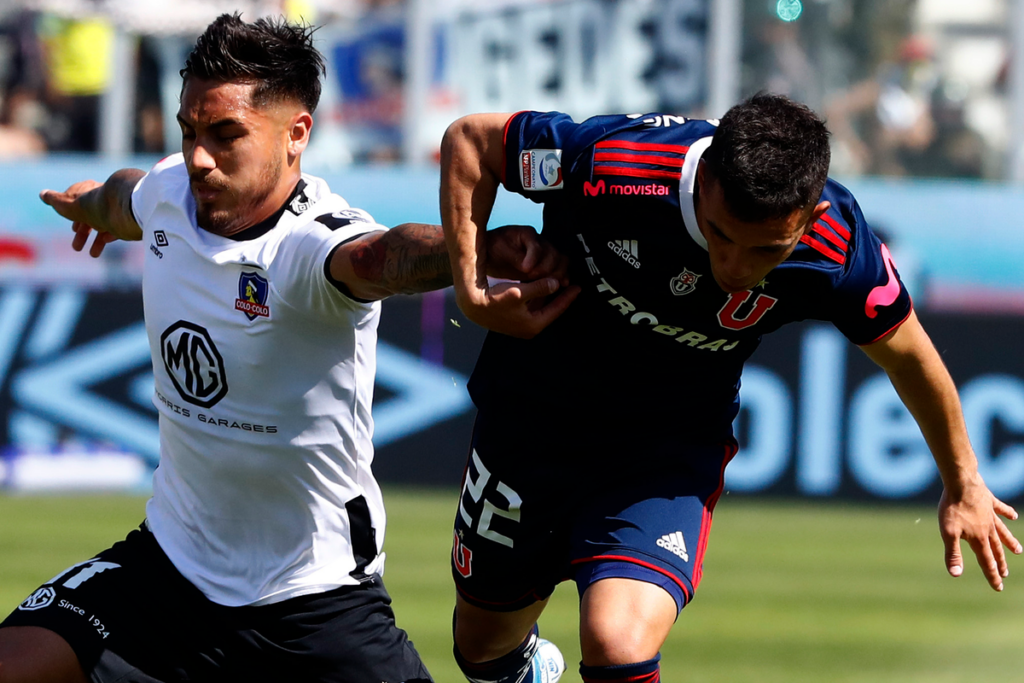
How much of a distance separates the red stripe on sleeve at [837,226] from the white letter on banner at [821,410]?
22.1 ft

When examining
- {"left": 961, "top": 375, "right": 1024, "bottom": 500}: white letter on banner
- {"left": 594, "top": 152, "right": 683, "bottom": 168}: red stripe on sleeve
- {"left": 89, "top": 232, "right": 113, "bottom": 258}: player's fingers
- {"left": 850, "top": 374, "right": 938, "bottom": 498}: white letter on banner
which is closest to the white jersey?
{"left": 594, "top": 152, "right": 683, "bottom": 168}: red stripe on sleeve

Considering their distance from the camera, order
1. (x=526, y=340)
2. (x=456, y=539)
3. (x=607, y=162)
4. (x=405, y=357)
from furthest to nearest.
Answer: (x=405, y=357) → (x=456, y=539) → (x=526, y=340) → (x=607, y=162)

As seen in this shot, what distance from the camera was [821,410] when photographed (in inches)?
421

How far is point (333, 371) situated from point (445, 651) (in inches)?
109

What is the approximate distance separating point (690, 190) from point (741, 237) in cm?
26

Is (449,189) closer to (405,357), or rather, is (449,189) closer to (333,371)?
(333,371)

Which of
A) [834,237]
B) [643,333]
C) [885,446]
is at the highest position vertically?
[834,237]

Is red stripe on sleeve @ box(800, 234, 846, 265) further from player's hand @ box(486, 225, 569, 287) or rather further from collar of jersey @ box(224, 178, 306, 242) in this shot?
collar of jersey @ box(224, 178, 306, 242)

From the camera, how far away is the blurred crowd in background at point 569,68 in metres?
12.2

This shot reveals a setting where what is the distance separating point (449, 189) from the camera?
4.09 m

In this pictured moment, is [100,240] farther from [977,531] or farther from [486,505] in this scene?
[977,531]

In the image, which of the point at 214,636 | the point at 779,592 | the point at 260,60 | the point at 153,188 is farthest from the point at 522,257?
the point at 779,592

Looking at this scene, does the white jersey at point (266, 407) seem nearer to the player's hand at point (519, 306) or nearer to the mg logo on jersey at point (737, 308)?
the player's hand at point (519, 306)

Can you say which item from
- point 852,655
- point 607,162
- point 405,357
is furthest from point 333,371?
point 405,357
